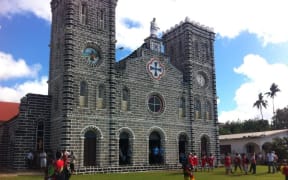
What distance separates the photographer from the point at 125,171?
26672 mm

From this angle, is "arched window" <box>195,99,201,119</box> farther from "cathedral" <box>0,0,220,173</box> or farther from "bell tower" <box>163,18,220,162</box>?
"cathedral" <box>0,0,220,173</box>

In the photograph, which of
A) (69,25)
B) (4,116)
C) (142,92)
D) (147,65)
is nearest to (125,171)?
(142,92)

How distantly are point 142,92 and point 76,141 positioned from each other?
7.63 metres

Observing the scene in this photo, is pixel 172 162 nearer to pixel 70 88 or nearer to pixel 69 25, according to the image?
pixel 70 88

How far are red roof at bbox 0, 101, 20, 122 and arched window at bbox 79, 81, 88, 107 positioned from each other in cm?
1656

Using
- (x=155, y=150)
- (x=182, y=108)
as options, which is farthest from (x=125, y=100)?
(x=182, y=108)

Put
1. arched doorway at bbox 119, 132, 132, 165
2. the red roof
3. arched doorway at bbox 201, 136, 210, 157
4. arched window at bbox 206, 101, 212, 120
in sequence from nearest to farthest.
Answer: arched doorway at bbox 119, 132, 132, 165 < arched doorway at bbox 201, 136, 210, 157 < arched window at bbox 206, 101, 212, 120 < the red roof

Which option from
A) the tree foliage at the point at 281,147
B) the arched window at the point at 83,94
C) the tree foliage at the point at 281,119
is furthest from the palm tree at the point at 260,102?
the arched window at the point at 83,94

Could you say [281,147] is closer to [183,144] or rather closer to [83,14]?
[183,144]

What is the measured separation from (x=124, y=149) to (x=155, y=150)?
10.3 feet

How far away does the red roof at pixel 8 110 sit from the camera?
39.2m

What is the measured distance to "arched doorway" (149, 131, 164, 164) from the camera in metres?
29.8

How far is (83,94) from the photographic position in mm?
25859

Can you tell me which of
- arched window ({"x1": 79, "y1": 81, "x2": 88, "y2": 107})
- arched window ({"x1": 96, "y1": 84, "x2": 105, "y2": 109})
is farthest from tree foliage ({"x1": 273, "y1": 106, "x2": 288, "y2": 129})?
arched window ({"x1": 79, "y1": 81, "x2": 88, "y2": 107})
